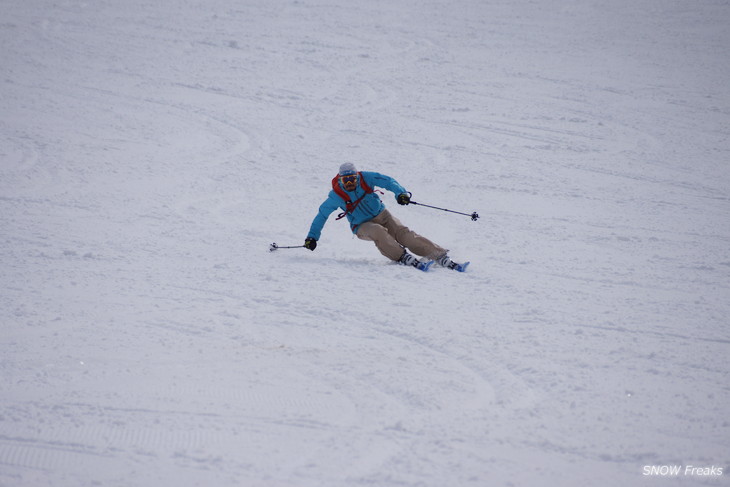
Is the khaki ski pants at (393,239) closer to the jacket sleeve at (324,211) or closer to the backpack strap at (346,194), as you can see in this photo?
the backpack strap at (346,194)

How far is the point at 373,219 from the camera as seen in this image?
7297 millimetres

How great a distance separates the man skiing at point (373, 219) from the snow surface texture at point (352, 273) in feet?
0.99

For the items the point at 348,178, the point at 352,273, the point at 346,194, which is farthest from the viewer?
the point at 346,194

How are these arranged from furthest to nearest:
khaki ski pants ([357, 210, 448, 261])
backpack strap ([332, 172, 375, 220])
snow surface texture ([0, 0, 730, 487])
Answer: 1. backpack strap ([332, 172, 375, 220])
2. khaki ski pants ([357, 210, 448, 261])
3. snow surface texture ([0, 0, 730, 487])

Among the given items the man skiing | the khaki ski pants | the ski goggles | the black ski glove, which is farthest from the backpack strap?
the black ski glove

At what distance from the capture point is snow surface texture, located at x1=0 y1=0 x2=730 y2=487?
3.91 meters

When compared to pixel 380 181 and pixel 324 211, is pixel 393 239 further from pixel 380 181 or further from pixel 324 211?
pixel 324 211

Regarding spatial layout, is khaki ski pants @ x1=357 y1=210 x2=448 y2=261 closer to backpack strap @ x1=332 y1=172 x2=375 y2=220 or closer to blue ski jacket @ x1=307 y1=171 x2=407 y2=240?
blue ski jacket @ x1=307 y1=171 x2=407 y2=240

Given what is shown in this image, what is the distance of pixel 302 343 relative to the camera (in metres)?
5.12

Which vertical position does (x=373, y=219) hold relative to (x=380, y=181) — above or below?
below

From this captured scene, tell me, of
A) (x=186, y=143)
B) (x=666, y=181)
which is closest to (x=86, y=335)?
(x=186, y=143)

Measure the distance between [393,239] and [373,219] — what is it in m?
0.36

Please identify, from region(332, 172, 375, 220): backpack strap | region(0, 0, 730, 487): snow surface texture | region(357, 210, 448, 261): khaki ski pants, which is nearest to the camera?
region(0, 0, 730, 487): snow surface texture

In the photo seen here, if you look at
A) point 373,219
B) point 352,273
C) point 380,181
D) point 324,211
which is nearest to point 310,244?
point 324,211
